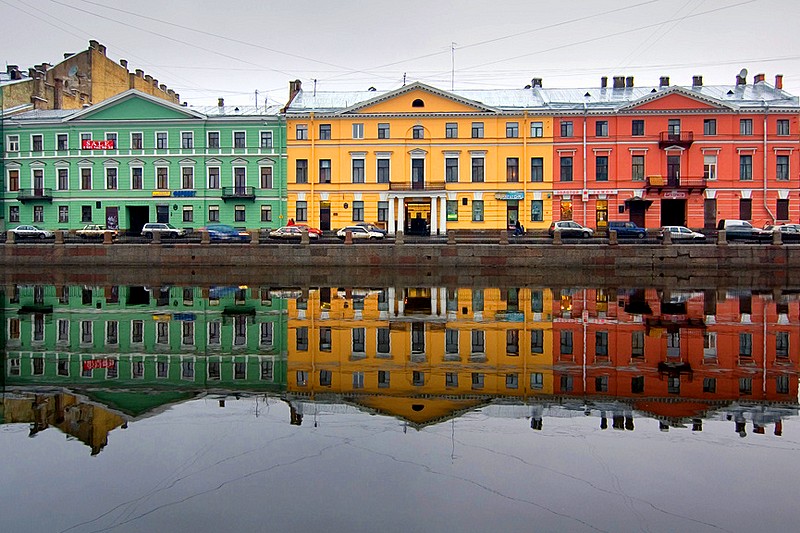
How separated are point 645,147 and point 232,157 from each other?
96.1ft

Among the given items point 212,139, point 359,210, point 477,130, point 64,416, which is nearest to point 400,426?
point 64,416

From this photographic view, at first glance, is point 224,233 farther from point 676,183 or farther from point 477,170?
point 676,183

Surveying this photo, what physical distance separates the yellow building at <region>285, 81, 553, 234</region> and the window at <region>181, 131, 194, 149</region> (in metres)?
7.12

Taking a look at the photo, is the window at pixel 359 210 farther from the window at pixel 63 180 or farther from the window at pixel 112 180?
the window at pixel 63 180

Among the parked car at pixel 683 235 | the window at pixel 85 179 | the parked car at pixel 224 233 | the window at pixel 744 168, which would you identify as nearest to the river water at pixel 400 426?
the parked car at pixel 683 235

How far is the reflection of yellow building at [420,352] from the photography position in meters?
10.1

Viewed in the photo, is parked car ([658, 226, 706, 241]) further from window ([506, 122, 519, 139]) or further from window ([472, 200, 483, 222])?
window ([506, 122, 519, 139])

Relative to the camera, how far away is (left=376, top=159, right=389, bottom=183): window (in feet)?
167

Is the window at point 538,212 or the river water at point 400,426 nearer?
the river water at point 400,426

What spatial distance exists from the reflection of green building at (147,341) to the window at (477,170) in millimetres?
28431

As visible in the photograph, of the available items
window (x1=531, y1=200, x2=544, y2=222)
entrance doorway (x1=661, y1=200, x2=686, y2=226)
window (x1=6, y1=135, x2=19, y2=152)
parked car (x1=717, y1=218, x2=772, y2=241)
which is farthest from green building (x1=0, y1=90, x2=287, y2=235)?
parked car (x1=717, y1=218, x2=772, y2=241)

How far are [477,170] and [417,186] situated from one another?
4.44 meters

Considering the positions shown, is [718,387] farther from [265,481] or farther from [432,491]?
[265,481]

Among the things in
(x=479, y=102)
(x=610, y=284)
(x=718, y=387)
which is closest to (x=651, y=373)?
(x=718, y=387)
